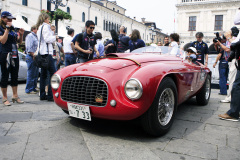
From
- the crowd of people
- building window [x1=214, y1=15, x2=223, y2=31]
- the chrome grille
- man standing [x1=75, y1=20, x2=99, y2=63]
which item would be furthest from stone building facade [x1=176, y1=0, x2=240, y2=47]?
the chrome grille

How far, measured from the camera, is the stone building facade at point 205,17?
35812mm

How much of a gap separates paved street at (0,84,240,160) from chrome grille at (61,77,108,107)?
42 cm

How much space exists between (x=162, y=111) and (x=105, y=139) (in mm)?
802

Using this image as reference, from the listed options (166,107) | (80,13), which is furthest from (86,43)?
(80,13)

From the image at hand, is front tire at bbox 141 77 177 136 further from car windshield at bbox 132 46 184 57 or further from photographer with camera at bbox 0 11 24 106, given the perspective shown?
photographer with camera at bbox 0 11 24 106

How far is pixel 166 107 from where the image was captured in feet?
9.12

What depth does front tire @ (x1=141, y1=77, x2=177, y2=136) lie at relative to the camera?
245cm

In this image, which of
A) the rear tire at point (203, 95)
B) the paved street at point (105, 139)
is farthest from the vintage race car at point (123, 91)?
the rear tire at point (203, 95)

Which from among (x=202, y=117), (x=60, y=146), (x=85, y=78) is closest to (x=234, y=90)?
(x=202, y=117)

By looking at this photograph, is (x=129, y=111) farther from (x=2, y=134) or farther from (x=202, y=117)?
(x=202, y=117)

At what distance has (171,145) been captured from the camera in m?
2.39

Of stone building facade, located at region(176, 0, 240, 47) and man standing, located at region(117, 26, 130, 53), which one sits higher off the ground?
stone building facade, located at region(176, 0, 240, 47)

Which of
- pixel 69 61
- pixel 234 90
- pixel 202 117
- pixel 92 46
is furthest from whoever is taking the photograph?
pixel 69 61

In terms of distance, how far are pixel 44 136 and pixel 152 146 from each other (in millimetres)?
1244
